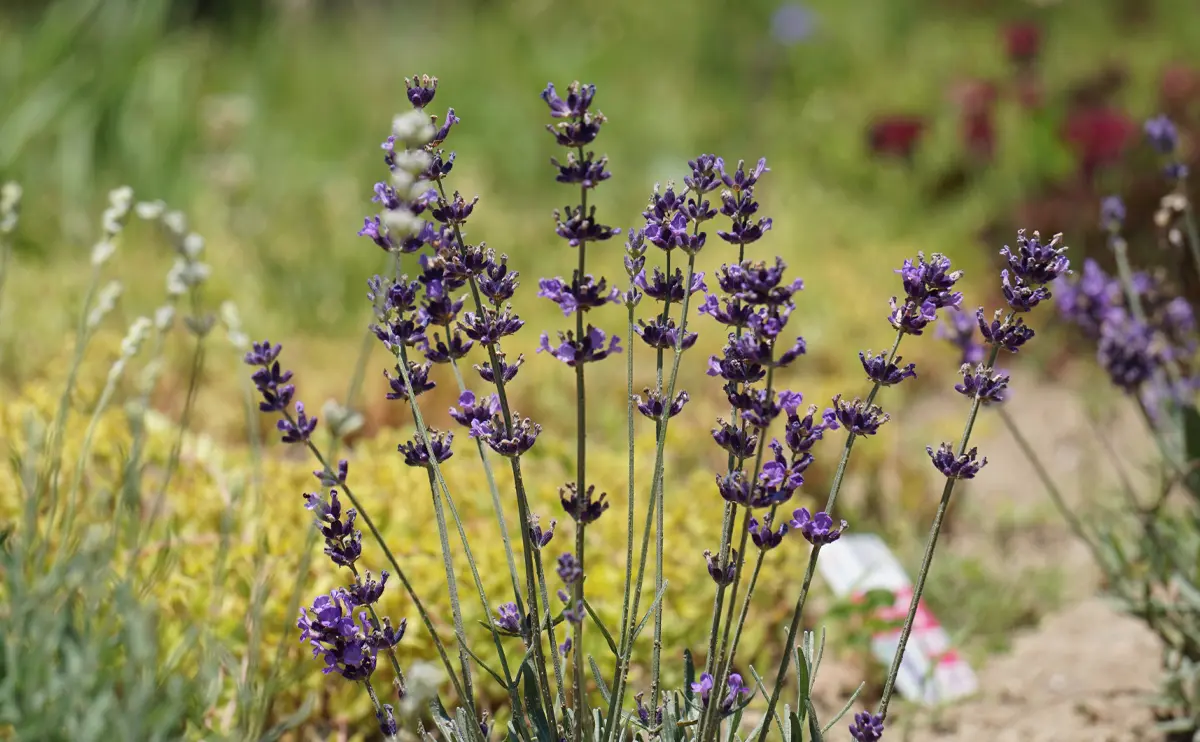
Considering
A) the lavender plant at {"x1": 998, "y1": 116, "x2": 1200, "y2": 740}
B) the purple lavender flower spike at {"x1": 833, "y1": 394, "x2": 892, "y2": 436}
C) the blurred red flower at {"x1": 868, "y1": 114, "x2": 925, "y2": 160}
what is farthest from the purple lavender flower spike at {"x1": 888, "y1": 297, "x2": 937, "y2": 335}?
the blurred red flower at {"x1": 868, "y1": 114, "x2": 925, "y2": 160}

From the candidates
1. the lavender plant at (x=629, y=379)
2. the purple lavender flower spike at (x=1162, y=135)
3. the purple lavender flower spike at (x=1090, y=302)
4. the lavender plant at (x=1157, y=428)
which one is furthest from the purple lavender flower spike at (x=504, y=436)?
the purple lavender flower spike at (x=1162, y=135)

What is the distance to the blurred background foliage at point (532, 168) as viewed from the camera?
9.20 ft

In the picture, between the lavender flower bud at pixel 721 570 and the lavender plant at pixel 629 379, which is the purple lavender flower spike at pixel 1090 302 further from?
the lavender flower bud at pixel 721 570

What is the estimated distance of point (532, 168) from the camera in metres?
6.41

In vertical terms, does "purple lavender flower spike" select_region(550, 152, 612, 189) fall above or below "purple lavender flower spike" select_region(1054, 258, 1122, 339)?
below

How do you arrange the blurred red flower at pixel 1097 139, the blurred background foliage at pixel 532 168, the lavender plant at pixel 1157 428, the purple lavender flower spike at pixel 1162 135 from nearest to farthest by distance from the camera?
the lavender plant at pixel 1157 428 → the purple lavender flower spike at pixel 1162 135 → the blurred background foliage at pixel 532 168 → the blurred red flower at pixel 1097 139

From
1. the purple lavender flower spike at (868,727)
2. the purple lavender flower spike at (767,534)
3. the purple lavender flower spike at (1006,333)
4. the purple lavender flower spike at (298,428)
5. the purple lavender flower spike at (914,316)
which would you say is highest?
the purple lavender flower spike at (1006,333)

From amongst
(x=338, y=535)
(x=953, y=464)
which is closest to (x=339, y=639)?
(x=338, y=535)

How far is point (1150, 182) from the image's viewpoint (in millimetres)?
4551

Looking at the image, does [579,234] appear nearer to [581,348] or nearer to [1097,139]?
[581,348]

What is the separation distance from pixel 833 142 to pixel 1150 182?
201cm

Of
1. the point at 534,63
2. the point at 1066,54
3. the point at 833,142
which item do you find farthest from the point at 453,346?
the point at 1066,54

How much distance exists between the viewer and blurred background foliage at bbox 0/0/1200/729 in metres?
2.80

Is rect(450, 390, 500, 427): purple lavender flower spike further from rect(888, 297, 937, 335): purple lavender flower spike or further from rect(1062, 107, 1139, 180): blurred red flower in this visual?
rect(1062, 107, 1139, 180): blurred red flower
